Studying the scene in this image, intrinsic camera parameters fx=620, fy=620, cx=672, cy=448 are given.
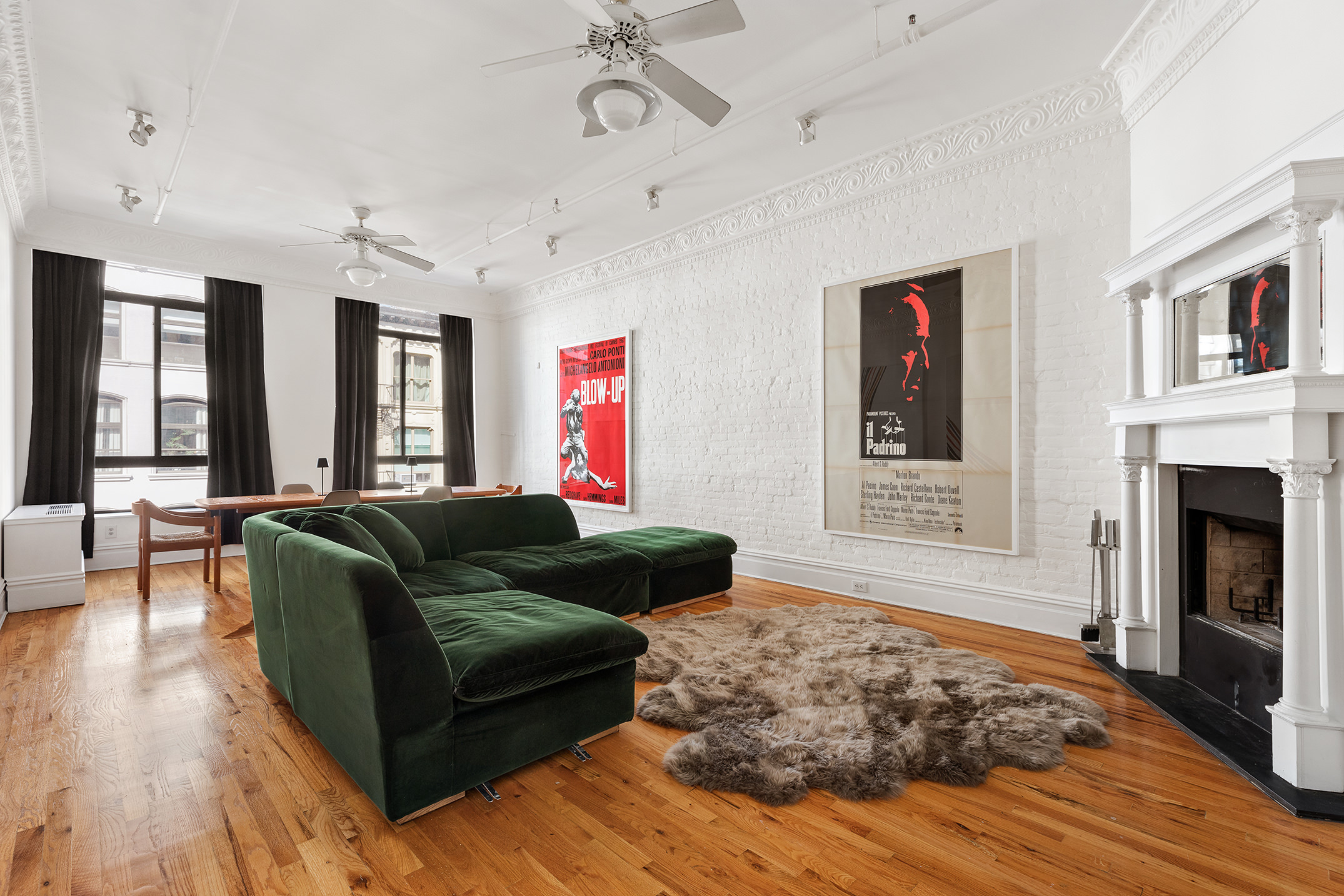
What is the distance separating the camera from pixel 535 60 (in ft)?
8.66

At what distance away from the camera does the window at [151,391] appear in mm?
6215

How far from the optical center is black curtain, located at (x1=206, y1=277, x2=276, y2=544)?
258 inches

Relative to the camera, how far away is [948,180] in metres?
4.25

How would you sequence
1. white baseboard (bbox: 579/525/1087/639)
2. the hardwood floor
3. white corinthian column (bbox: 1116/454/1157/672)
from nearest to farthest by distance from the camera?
the hardwood floor < white corinthian column (bbox: 1116/454/1157/672) < white baseboard (bbox: 579/525/1087/639)

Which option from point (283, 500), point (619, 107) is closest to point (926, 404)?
point (619, 107)

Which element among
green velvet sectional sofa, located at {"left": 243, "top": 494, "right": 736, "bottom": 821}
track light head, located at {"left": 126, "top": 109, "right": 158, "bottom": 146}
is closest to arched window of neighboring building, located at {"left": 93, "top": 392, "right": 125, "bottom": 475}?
track light head, located at {"left": 126, "top": 109, "right": 158, "bottom": 146}

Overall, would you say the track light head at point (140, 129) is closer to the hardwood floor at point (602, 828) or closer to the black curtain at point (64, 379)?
the black curtain at point (64, 379)

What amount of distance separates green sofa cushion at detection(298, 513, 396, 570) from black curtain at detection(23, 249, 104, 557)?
4.91 meters

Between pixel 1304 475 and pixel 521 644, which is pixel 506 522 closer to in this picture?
pixel 521 644

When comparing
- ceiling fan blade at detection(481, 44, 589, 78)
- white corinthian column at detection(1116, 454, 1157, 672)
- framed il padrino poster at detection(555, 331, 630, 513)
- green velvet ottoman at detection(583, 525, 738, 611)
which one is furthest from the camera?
framed il padrino poster at detection(555, 331, 630, 513)

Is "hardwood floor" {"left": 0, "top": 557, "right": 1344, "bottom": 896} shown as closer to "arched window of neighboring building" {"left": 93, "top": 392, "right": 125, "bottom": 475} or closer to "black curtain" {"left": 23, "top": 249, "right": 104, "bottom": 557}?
"black curtain" {"left": 23, "top": 249, "right": 104, "bottom": 557}

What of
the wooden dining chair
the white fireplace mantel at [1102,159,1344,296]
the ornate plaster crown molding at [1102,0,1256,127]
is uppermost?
Result: the ornate plaster crown molding at [1102,0,1256,127]

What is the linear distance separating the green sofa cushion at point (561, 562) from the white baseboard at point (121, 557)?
393 cm

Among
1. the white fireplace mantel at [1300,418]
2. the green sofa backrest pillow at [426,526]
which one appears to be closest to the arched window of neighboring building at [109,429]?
the green sofa backrest pillow at [426,526]
